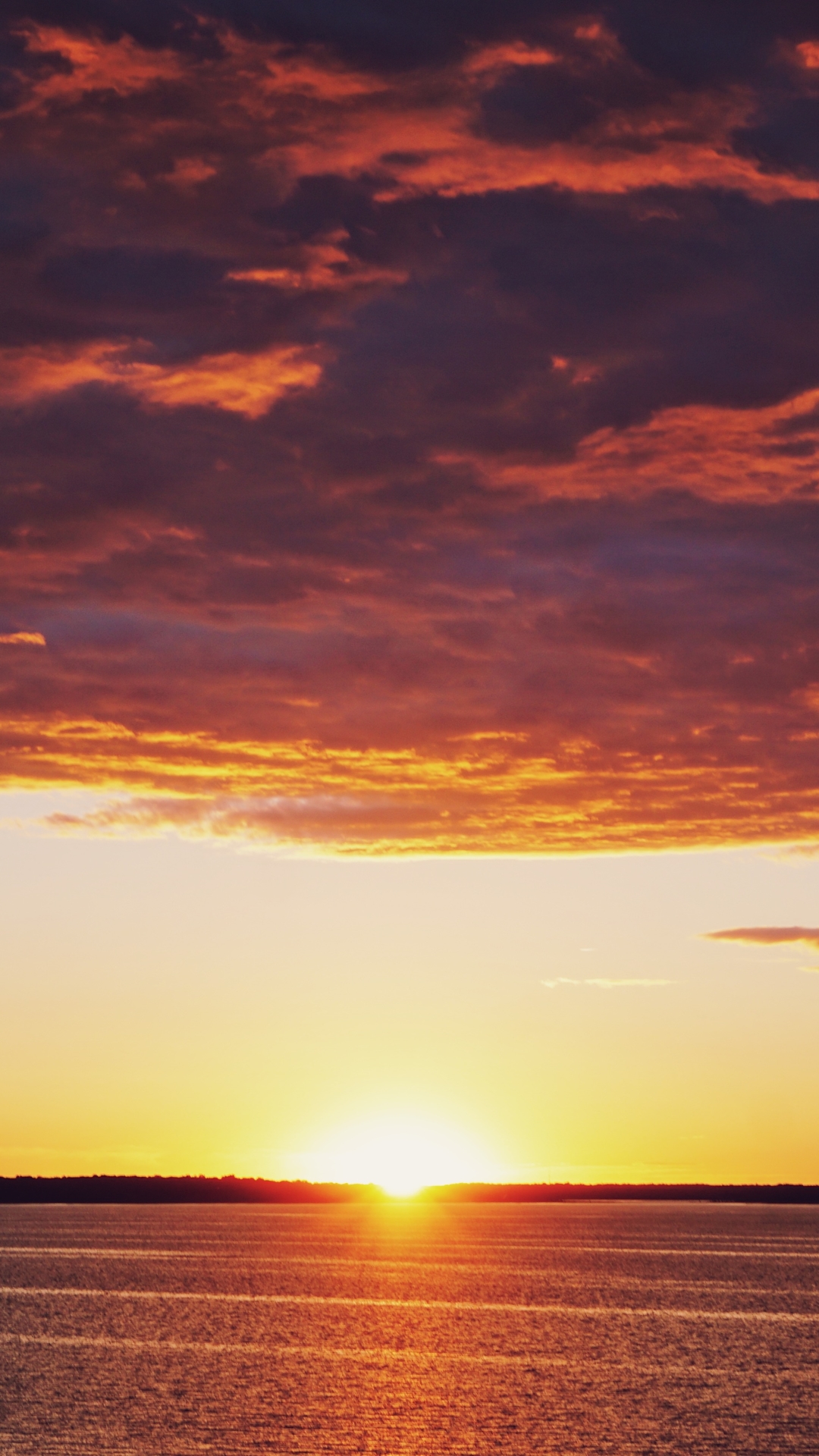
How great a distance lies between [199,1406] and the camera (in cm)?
5362

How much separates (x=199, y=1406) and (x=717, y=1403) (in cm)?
1849

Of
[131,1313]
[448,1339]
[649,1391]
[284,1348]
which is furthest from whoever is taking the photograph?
[131,1313]

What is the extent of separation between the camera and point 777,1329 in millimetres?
88188

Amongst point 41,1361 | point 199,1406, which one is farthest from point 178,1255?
point 199,1406

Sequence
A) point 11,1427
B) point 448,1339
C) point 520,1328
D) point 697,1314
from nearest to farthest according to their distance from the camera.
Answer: point 11,1427 < point 448,1339 < point 520,1328 < point 697,1314

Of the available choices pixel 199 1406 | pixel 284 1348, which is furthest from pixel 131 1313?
pixel 199 1406

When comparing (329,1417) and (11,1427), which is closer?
(11,1427)

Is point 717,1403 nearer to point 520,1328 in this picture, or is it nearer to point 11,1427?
point 11,1427

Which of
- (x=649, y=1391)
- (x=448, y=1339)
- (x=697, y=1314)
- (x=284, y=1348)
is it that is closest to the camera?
(x=649, y=1391)

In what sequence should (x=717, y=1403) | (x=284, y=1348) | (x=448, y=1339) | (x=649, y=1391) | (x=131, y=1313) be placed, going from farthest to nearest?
(x=131, y=1313)
(x=448, y=1339)
(x=284, y=1348)
(x=649, y=1391)
(x=717, y=1403)

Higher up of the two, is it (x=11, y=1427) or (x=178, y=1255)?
(x=11, y=1427)

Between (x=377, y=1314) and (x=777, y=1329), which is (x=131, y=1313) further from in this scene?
(x=777, y=1329)

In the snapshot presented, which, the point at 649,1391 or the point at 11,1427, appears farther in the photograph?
the point at 649,1391

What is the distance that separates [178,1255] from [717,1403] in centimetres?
13595
